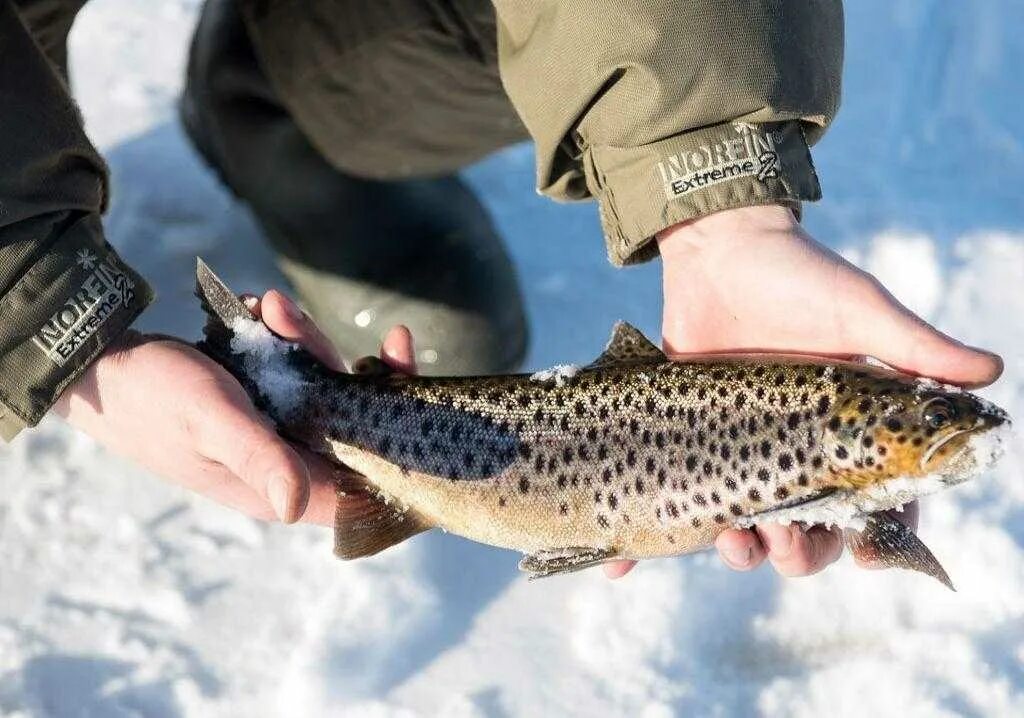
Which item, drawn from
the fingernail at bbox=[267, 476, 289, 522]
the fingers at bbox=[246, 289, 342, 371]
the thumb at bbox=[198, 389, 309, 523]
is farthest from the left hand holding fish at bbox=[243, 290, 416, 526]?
the fingernail at bbox=[267, 476, 289, 522]

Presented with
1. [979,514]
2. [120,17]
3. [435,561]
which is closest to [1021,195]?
[979,514]

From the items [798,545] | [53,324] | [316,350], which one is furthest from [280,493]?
[798,545]

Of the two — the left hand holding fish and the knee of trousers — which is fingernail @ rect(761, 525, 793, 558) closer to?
the left hand holding fish

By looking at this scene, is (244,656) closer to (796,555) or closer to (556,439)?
(556,439)

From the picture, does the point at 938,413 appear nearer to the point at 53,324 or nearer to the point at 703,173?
the point at 703,173

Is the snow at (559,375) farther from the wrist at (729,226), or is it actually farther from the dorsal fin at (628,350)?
the wrist at (729,226)

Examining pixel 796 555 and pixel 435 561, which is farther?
pixel 435 561

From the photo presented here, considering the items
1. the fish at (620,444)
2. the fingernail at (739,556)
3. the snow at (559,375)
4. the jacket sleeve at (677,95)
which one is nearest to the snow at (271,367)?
the fish at (620,444)
